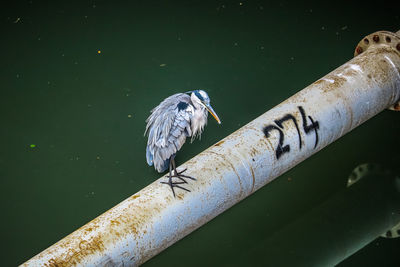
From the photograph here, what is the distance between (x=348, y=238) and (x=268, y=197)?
0.67 m

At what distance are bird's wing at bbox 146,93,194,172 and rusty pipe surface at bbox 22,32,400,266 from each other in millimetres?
192

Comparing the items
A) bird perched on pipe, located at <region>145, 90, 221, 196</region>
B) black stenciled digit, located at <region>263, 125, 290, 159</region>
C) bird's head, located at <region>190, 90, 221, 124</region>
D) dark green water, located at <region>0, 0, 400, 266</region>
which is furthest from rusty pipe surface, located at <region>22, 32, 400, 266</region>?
dark green water, located at <region>0, 0, 400, 266</region>

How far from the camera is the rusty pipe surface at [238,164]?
10.00 ft

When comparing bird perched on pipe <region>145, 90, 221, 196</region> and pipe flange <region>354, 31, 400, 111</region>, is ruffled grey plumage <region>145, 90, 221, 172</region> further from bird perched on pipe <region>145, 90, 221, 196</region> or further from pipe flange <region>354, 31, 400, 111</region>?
pipe flange <region>354, 31, 400, 111</region>

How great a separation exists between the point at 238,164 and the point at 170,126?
524 mm

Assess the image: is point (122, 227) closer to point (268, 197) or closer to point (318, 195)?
point (268, 197)

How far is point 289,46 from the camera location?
197 inches

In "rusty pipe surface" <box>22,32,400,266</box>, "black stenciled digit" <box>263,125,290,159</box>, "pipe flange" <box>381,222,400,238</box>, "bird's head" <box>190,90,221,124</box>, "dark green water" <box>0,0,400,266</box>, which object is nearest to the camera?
"rusty pipe surface" <box>22,32,400,266</box>

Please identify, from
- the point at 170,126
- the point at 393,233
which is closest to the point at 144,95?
the point at 170,126

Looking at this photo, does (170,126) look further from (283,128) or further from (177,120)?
(283,128)

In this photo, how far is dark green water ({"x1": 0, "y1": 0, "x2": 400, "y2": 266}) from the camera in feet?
12.7

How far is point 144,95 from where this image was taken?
4.67 meters

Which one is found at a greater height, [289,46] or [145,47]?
[145,47]

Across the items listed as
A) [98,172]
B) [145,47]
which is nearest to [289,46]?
[145,47]
